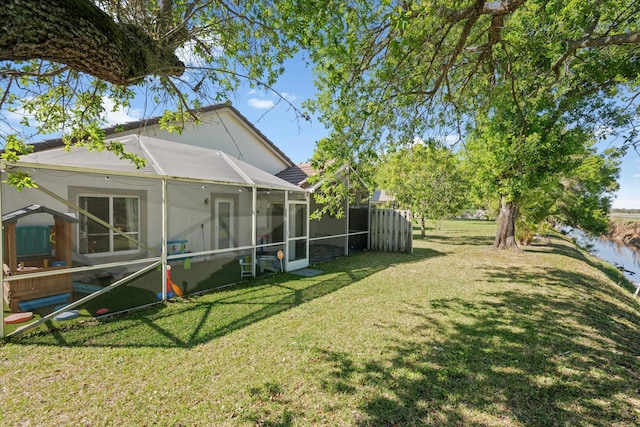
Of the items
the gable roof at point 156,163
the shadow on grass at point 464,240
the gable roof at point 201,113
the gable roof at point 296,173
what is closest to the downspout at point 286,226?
the gable roof at point 156,163

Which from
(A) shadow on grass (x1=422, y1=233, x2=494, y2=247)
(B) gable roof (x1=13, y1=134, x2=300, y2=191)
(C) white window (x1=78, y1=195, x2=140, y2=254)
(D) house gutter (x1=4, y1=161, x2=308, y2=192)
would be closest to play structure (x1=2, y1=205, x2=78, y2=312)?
(C) white window (x1=78, y1=195, x2=140, y2=254)

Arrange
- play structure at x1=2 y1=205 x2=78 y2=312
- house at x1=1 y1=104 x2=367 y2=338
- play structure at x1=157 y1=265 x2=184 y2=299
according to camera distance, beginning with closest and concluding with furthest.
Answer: play structure at x1=2 y1=205 x2=78 y2=312 → house at x1=1 y1=104 x2=367 y2=338 → play structure at x1=157 y1=265 x2=184 y2=299

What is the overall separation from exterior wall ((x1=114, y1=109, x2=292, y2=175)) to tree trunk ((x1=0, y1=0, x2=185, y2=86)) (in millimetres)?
7165

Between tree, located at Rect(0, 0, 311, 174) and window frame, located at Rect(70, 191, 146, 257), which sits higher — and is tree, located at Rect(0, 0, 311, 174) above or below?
above

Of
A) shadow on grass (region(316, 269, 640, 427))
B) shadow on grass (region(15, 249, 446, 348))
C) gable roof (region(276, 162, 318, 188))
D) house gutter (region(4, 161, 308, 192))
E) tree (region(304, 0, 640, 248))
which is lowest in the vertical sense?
shadow on grass (region(15, 249, 446, 348))

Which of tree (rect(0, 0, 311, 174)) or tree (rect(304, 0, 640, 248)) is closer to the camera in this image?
tree (rect(0, 0, 311, 174))

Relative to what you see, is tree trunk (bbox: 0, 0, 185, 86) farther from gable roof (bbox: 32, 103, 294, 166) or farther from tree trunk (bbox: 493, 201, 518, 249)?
tree trunk (bbox: 493, 201, 518, 249)

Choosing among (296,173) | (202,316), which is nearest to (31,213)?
(202,316)

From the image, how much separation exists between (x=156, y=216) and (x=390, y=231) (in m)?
10.4

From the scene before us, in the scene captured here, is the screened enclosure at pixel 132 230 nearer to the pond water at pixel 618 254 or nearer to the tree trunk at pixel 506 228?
the tree trunk at pixel 506 228

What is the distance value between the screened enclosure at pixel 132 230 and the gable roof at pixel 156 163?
0.02 metres

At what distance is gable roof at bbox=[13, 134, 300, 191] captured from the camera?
5.16m

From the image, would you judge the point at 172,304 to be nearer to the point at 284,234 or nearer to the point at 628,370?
the point at 284,234

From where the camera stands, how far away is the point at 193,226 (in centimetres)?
877
